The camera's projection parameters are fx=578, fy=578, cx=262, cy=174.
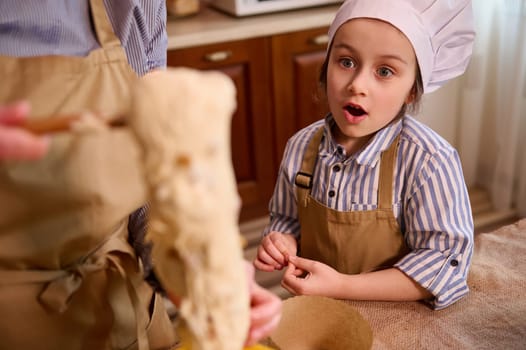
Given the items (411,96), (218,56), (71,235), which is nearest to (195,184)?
(71,235)

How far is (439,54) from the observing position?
1.13 meters

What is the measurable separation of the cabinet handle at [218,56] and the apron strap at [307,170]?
109 cm

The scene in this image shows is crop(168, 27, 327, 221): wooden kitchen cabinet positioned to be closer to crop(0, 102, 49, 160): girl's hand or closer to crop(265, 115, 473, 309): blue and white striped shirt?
crop(265, 115, 473, 309): blue and white striped shirt

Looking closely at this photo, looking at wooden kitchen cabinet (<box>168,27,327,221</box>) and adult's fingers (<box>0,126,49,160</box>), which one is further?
wooden kitchen cabinet (<box>168,27,327,221</box>)

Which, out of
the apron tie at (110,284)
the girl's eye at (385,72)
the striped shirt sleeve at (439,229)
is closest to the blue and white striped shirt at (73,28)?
the apron tie at (110,284)

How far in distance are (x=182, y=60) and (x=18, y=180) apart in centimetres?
148

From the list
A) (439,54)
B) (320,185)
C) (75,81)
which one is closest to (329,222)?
(320,185)

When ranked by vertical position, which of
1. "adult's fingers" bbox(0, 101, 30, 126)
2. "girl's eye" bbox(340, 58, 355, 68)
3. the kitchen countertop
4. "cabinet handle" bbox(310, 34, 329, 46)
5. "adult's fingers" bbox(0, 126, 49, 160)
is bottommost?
"cabinet handle" bbox(310, 34, 329, 46)

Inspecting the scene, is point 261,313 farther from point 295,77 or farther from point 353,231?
point 295,77

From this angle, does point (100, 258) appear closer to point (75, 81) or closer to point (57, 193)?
point (57, 193)

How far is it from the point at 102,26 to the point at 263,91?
143cm

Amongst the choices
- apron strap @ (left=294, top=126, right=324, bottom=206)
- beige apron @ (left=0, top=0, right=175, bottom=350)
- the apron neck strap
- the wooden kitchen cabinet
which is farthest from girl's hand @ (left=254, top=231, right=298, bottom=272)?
the wooden kitchen cabinet

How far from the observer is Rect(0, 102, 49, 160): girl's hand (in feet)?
1.48

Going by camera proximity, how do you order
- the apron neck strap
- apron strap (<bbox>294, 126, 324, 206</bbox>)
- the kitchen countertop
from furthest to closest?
the kitchen countertop
apron strap (<bbox>294, 126, 324, 206</bbox>)
the apron neck strap
